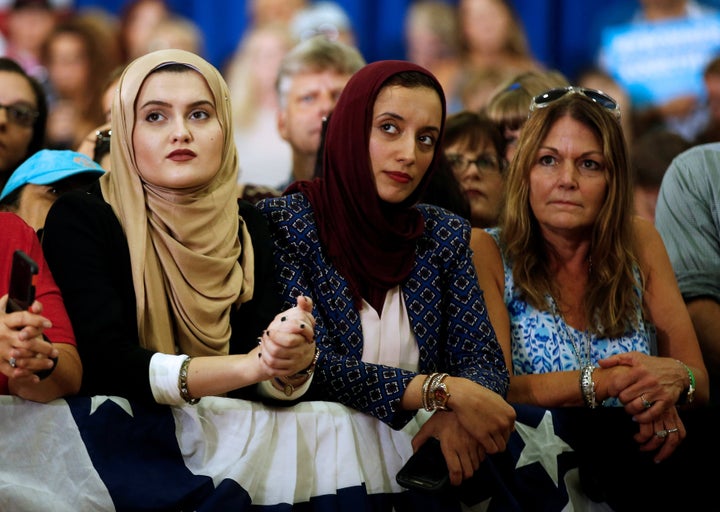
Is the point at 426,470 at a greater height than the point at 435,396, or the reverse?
the point at 435,396

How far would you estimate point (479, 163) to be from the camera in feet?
12.7

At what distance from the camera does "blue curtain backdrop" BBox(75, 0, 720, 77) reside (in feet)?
21.9

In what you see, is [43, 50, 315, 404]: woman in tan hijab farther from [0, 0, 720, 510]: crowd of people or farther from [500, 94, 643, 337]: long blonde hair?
[500, 94, 643, 337]: long blonde hair

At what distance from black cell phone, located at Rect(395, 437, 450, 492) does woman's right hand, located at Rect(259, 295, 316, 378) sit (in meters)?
0.41

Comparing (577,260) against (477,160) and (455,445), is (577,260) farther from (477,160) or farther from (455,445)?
(455,445)

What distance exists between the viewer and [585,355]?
312 centimetres

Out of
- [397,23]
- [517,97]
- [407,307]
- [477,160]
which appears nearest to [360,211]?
[407,307]

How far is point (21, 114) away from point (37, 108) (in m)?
0.08

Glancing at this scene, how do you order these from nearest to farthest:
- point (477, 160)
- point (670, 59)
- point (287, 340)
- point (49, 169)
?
point (287, 340)
point (49, 169)
point (477, 160)
point (670, 59)

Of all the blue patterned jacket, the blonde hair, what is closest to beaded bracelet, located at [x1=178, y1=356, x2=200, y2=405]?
the blue patterned jacket

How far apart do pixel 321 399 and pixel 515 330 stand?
0.79 m

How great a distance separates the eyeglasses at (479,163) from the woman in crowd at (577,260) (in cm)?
52

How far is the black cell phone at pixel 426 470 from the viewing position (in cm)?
238

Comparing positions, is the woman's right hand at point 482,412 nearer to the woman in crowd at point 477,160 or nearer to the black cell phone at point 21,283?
the black cell phone at point 21,283
